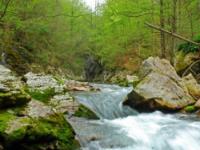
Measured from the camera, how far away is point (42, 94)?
975 cm

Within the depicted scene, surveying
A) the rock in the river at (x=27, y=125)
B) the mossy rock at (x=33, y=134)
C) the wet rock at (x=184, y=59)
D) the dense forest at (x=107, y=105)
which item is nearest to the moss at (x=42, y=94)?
the dense forest at (x=107, y=105)

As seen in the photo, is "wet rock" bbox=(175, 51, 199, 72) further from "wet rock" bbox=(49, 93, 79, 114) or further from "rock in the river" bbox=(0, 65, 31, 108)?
"rock in the river" bbox=(0, 65, 31, 108)

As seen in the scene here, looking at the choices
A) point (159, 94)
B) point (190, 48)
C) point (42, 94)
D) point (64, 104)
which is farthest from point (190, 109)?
point (190, 48)

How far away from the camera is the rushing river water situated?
7164 mm

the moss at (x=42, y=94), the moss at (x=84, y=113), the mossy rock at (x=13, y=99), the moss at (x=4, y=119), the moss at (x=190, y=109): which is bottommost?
the moss at (x=190, y=109)

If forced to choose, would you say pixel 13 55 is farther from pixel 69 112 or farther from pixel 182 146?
pixel 182 146

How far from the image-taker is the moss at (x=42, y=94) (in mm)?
9507

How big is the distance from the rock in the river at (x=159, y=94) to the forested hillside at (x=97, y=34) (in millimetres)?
4395

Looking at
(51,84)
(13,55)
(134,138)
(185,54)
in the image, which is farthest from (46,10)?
(134,138)

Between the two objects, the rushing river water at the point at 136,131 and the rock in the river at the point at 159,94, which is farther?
the rock in the river at the point at 159,94

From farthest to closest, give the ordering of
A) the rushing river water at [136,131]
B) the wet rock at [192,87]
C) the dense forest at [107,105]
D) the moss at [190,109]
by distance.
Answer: the wet rock at [192,87], the moss at [190,109], the rushing river water at [136,131], the dense forest at [107,105]

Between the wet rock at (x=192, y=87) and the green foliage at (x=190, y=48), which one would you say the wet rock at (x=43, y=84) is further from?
the green foliage at (x=190, y=48)

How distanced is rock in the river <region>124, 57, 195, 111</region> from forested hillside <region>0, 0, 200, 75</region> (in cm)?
440

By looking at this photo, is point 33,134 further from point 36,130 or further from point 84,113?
point 84,113
